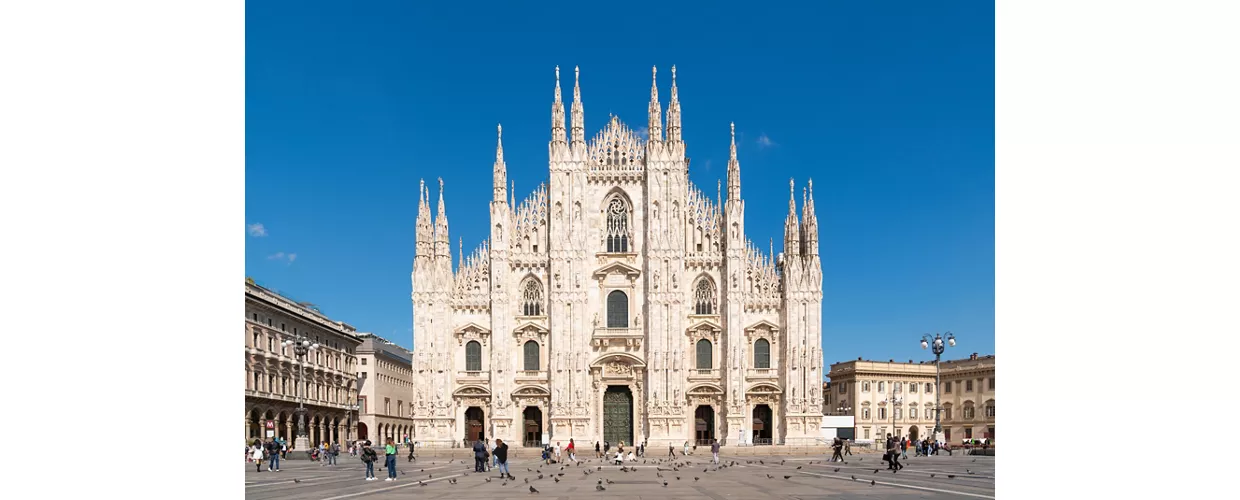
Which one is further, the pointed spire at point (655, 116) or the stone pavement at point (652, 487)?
the pointed spire at point (655, 116)

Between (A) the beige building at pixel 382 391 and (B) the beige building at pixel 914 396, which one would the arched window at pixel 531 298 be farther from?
(B) the beige building at pixel 914 396

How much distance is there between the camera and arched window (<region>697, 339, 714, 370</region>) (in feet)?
164

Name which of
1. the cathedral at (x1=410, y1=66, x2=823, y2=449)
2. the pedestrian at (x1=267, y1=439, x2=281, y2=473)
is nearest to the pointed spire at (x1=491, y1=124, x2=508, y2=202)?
the cathedral at (x1=410, y1=66, x2=823, y2=449)

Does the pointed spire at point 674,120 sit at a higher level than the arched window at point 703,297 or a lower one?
higher

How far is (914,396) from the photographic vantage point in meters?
78.9

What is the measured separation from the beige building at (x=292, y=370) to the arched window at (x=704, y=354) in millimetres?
19949

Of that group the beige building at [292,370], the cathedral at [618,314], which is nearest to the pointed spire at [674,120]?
the cathedral at [618,314]

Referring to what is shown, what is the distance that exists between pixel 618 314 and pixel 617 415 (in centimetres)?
529

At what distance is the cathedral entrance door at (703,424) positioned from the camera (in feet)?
163

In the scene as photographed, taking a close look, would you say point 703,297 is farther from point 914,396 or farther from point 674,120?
point 914,396

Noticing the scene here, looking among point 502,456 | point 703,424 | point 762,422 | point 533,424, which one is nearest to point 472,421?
point 533,424

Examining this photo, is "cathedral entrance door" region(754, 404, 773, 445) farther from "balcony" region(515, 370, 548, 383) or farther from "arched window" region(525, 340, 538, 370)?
"arched window" region(525, 340, 538, 370)
